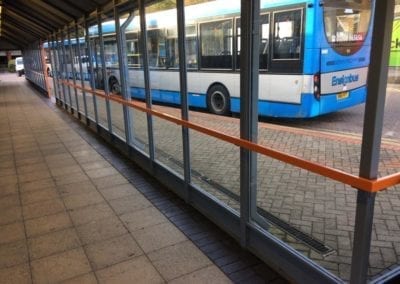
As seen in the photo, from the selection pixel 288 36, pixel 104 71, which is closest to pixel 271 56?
pixel 288 36

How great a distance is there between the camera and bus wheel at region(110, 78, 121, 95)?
583cm

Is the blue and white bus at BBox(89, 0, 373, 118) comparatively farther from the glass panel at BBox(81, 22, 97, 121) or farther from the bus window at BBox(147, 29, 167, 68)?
the glass panel at BBox(81, 22, 97, 121)

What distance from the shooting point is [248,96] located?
262 cm

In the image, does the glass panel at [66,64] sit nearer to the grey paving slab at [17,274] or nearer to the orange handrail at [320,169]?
the orange handrail at [320,169]

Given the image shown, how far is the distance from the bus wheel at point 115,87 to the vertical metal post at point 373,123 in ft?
14.9

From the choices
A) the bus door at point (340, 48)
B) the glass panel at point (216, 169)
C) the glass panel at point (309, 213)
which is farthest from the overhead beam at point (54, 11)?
the glass panel at point (309, 213)

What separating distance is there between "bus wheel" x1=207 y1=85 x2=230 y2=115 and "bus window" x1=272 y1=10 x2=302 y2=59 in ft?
4.18

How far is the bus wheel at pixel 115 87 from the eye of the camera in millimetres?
5828

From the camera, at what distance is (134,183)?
4398mm

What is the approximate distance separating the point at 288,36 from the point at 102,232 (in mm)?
4259

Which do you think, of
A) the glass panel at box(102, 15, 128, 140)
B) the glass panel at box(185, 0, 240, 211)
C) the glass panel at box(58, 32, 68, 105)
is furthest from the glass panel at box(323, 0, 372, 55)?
the glass panel at box(58, 32, 68, 105)

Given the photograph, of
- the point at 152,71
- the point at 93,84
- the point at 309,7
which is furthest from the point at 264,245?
the point at 93,84

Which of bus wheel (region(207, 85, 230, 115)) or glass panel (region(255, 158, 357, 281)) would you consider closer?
glass panel (region(255, 158, 357, 281))

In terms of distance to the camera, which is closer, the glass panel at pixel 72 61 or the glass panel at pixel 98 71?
the glass panel at pixel 98 71
